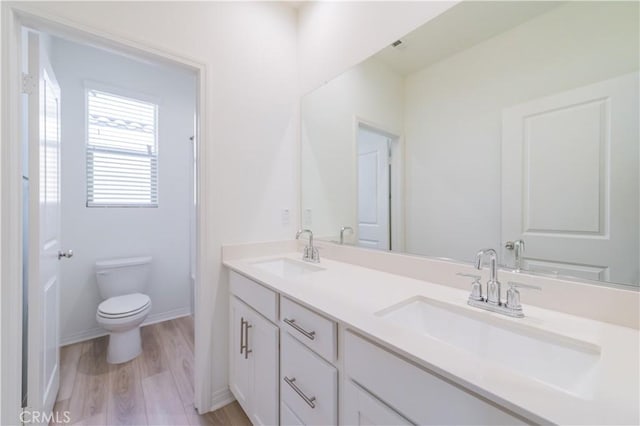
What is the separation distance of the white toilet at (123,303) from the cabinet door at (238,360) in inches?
37.7

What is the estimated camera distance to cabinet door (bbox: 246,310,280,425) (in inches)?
44.5

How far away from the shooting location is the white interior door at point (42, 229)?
118cm

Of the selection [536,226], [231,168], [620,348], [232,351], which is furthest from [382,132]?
[232,351]

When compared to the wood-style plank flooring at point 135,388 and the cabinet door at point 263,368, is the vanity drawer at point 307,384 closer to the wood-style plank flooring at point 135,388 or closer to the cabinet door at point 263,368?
the cabinet door at point 263,368

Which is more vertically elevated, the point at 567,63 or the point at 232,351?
the point at 567,63

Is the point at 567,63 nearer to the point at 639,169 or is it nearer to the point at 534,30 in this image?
the point at 534,30

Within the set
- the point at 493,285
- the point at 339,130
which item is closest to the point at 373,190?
the point at 339,130

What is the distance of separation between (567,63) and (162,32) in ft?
5.96

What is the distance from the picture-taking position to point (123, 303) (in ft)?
6.79

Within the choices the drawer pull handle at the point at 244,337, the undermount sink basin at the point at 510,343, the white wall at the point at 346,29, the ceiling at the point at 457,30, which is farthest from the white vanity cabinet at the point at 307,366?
the white wall at the point at 346,29

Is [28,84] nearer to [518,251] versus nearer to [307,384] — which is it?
[307,384]

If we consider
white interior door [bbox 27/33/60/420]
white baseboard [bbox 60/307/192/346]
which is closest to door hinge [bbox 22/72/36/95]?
white interior door [bbox 27/33/60/420]

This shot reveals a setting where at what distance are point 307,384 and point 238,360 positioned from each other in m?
0.70

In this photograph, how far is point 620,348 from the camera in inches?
25.0
